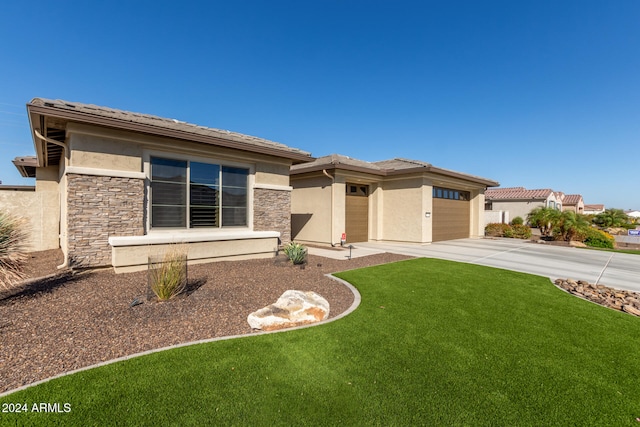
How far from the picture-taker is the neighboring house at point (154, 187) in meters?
7.00

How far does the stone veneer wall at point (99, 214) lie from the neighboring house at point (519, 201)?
33.1 metres

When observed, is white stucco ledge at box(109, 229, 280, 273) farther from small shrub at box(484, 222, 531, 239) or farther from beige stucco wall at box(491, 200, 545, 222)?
beige stucco wall at box(491, 200, 545, 222)

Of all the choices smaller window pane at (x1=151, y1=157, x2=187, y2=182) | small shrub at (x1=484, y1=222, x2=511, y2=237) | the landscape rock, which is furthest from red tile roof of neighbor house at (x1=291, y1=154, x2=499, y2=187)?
the landscape rock

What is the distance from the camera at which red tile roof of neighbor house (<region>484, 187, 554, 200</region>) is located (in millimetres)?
29219

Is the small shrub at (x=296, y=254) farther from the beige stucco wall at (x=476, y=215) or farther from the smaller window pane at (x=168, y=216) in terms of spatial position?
the beige stucco wall at (x=476, y=215)

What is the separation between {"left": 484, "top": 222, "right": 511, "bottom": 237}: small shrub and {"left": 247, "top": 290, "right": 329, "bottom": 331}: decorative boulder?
21022 millimetres

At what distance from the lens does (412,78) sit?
1648cm

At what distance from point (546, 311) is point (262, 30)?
1549 centimetres

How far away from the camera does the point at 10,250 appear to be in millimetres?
5086

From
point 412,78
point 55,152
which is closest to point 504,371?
point 55,152

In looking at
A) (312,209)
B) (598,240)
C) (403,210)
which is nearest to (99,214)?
(312,209)

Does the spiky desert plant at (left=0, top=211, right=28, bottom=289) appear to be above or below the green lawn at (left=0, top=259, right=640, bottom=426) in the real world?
above

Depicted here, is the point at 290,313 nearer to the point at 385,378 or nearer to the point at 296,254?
the point at 385,378

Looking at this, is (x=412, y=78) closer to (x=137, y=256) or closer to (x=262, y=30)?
(x=262, y=30)
